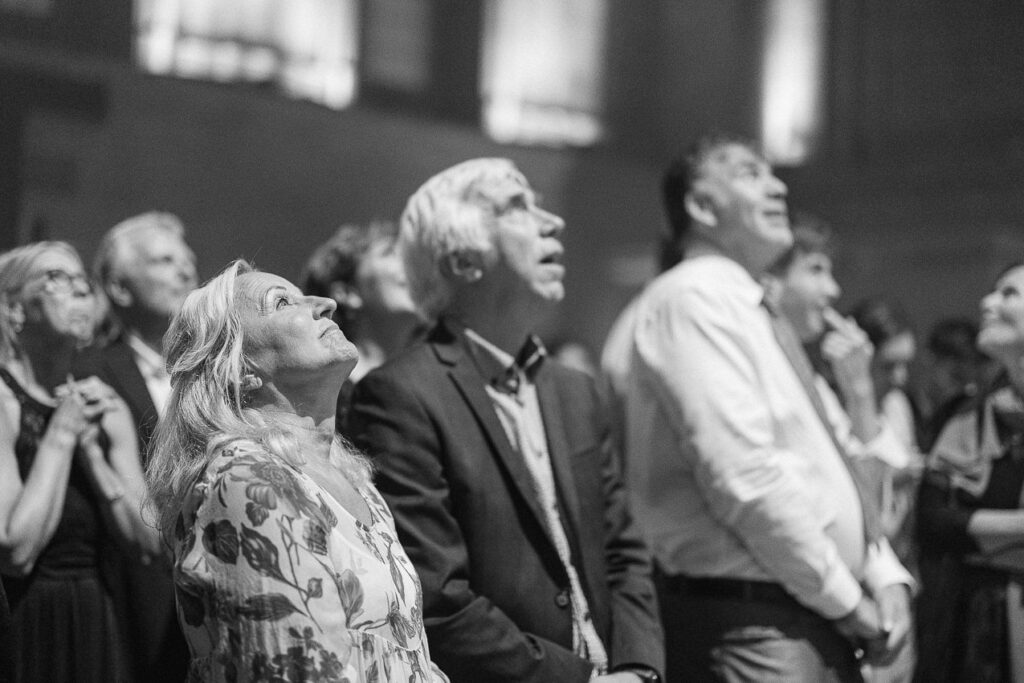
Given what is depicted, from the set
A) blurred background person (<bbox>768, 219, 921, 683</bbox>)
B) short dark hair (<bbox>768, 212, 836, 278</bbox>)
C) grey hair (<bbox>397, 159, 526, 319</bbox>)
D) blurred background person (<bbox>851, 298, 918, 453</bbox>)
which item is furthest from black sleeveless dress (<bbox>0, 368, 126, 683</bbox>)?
blurred background person (<bbox>851, 298, 918, 453</bbox>)

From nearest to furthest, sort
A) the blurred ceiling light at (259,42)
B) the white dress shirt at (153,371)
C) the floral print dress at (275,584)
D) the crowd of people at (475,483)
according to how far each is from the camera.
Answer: the floral print dress at (275,584) → the crowd of people at (475,483) → the white dress shirt at (153,371) → the blurred ceiling light at (259,42)

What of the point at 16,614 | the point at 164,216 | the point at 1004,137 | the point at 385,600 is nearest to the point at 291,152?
the point at 164,216

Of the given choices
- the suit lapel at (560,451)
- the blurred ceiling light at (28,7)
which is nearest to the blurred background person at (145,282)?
the blurred ceiling light at (28,7)

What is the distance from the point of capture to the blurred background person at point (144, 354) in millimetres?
2855

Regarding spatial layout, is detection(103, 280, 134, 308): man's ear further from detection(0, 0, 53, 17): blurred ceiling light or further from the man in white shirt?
the man in white shirt

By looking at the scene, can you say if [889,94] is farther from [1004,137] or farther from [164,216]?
[164,216]

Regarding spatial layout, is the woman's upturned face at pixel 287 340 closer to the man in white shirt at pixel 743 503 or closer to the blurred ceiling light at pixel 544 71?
the man in white shirt at pixel 743 503

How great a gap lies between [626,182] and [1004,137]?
184cm

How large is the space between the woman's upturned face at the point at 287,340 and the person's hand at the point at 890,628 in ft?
4.41

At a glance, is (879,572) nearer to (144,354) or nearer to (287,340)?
(287,340)

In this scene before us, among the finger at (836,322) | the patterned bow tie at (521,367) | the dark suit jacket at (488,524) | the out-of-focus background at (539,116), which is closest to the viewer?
the dark suit jacket at (488,524)

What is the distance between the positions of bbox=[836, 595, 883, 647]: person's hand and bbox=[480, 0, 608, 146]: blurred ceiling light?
3.06 metres

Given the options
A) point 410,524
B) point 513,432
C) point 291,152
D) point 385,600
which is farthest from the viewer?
point 291,152

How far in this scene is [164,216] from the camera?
366 centimetres
